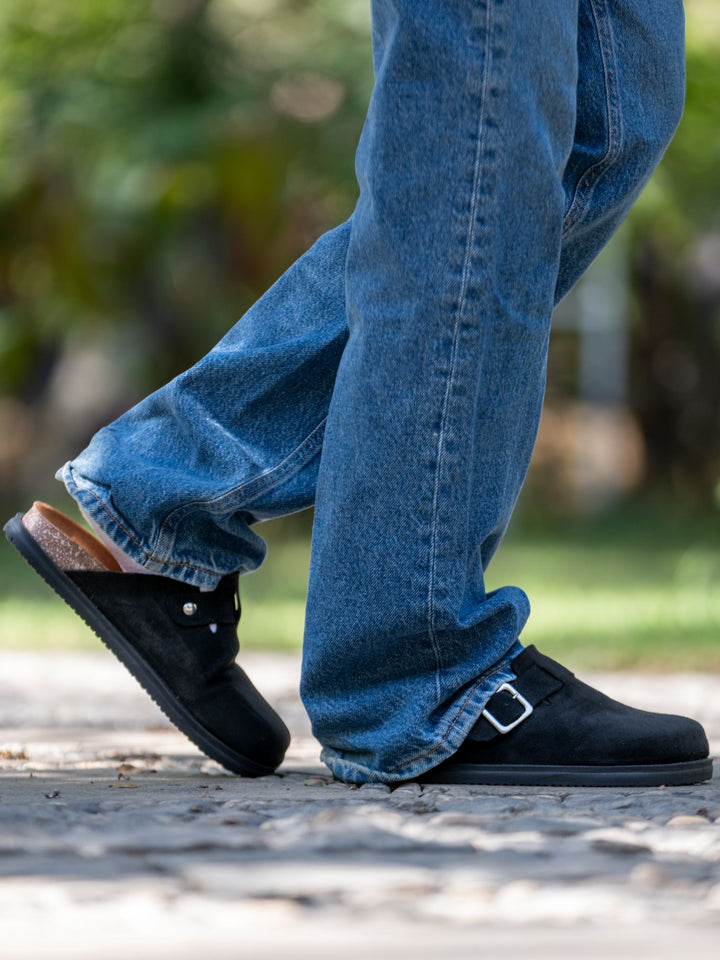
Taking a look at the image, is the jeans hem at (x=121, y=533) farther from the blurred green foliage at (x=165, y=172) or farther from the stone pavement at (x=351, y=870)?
the blurred green foliage at (x=165, y=172)

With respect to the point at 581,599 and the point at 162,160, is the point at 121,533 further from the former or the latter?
the point at 162,160

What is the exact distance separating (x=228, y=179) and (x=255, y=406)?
788 centimetres

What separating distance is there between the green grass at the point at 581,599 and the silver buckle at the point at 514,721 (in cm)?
185

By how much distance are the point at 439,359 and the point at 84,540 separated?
1.70ft

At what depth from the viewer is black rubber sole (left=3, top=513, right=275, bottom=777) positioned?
1651mm

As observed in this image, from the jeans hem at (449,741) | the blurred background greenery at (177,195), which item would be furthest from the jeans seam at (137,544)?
the blurred background greenery at (177,195)

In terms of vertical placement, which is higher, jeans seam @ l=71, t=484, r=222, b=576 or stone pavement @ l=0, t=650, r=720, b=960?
jeans seam @ l=71, t=484, r=222, b=576

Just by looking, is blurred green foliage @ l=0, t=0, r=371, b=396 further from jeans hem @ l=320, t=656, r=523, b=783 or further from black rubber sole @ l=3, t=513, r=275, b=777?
jeans hem @ l=320, t=656, r=523, b=783

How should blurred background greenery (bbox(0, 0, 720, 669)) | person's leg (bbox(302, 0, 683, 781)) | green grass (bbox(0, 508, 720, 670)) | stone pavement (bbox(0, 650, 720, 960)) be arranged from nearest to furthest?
stone pavement (bbox(0, 650, 720, 960)) < person's leg (bbox(302, 0, 683, 781)) < green grass (bbox(0, 508, 720, 670)) < blurred background greenery (bbox(0, 0, 720, 669))

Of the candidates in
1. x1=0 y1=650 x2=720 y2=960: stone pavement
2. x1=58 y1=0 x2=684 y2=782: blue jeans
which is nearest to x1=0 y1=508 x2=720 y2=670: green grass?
x1=58 y1=0 x2=684 y2=782: blue jeans

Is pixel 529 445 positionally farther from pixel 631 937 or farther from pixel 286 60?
pixel 286 60

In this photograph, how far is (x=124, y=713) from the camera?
2.53 m

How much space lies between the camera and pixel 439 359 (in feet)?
4.82

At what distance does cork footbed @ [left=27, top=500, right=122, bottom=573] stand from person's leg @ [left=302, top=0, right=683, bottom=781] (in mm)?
293
